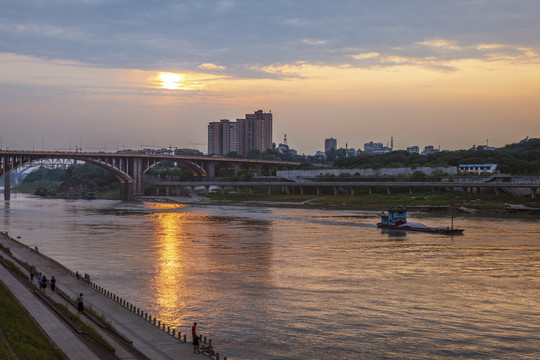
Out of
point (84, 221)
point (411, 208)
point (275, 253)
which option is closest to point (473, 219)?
point (411, 208)

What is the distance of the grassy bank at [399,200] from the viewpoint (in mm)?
107375

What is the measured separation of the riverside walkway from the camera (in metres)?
25.6

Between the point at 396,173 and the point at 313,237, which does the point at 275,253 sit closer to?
the point at 313,237

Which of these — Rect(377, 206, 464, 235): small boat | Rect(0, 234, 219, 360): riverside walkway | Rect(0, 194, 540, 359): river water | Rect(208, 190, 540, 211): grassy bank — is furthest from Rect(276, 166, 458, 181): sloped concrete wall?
Rect(0, 234, 219, 360): riverside walkway

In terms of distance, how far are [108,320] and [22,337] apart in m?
5.84

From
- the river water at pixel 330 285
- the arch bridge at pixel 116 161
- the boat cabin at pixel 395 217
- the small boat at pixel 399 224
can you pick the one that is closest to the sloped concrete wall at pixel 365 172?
the arch bridge at pixel 116 161

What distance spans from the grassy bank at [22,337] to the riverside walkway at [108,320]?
541 millimetres

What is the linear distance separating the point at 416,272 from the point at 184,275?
19.2 m

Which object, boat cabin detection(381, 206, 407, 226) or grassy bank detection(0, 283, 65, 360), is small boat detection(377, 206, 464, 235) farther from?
grassy bank detection(0, 283, 65, 360)

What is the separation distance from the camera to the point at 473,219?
94.4 metres

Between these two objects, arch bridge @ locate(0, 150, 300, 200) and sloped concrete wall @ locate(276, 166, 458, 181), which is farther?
arch bridge @ locate(0, 150, 300, 200)

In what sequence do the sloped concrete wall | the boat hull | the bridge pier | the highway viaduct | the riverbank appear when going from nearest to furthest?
the boat hull
the riverbank
the highway viaduct
the sloped concrete wall
the bridge pier

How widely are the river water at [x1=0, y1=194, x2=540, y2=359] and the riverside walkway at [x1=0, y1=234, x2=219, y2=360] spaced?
1.77m

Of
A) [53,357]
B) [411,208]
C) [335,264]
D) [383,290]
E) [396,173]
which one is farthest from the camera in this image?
[396,173]
